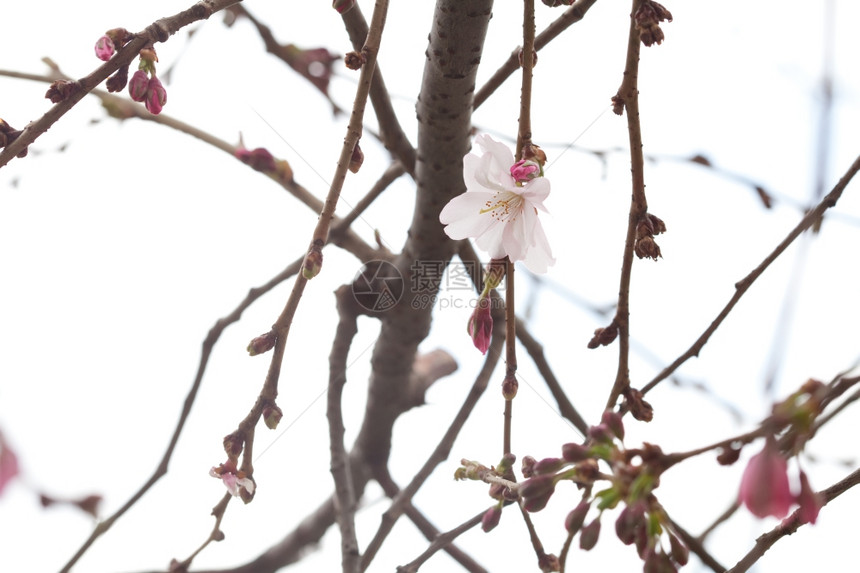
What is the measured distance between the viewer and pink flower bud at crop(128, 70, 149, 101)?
1.31ft

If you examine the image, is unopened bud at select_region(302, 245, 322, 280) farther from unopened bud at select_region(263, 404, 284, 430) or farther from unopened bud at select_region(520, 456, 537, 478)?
unopened bud at select_region(520, 456, 537, 478)

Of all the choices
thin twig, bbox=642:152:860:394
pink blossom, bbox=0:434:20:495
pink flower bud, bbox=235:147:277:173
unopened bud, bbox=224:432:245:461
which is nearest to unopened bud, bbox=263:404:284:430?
unopened bud, bbox=224:432:245:461

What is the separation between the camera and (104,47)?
1.18ft

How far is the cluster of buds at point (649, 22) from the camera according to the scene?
36 centimetres

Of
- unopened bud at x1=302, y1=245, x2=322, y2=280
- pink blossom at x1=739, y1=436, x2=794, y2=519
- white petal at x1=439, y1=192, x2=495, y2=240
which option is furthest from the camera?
white petal at x1=439, y1=192, x2=495, y2=240

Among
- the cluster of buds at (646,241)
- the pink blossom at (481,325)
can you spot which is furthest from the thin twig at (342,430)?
the cluster of buds at (646,241)

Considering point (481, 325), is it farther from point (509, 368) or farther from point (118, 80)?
point (118, 80)

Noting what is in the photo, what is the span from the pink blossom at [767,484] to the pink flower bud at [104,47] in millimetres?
372

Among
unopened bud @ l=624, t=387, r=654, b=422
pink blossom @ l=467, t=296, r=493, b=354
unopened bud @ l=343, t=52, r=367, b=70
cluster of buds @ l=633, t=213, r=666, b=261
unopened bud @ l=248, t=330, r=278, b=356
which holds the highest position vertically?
unopened bud @ l=343, t=52, r=367, b=70

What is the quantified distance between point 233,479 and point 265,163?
0.35 m

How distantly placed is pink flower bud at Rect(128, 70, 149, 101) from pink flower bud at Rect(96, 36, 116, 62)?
3 centimetres

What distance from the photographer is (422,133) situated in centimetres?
59

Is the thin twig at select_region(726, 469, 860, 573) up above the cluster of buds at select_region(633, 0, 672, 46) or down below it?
below

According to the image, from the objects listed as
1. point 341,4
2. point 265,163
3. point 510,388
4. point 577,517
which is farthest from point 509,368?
point 265,163
